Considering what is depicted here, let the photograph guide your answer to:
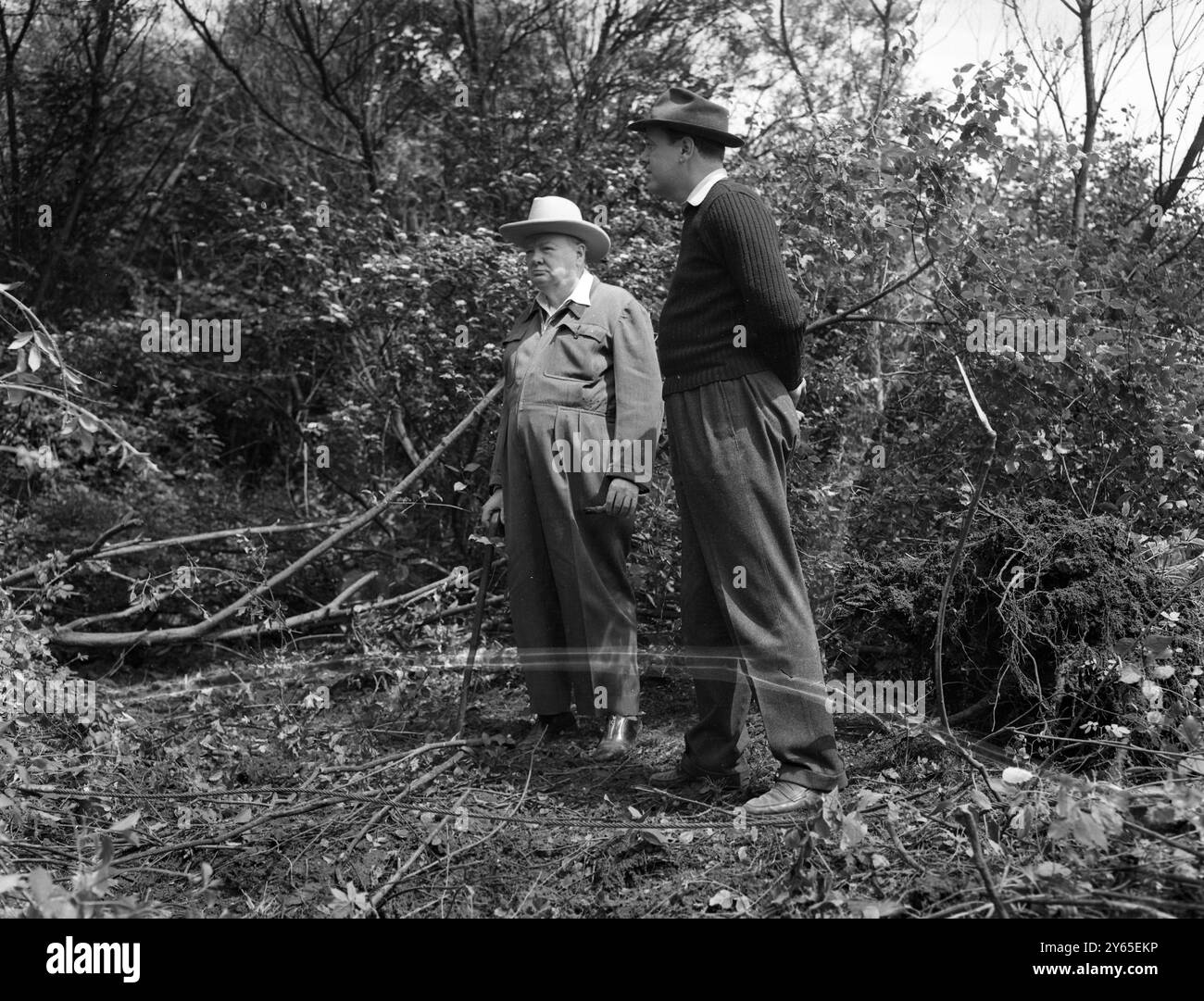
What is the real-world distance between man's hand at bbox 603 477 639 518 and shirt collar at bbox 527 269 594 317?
0.84 meters

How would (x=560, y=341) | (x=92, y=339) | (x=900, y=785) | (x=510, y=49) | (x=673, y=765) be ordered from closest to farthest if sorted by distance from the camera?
(x=900, y=785) → (x=673, y=765) → (x=560, y=341) → (x=92, y=339) → (x=510, y=49)

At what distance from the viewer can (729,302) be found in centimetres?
378

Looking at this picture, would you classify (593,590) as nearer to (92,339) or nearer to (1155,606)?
(1155,606)

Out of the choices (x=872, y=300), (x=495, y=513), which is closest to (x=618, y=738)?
(x=495, y=513)

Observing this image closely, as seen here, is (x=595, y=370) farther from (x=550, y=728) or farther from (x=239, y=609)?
(x=239, y=609)

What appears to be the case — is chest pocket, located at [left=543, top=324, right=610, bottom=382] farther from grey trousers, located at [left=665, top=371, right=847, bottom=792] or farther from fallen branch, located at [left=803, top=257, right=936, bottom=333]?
fallen branch, located at [left=803, top=257, right=936, bottom=333]

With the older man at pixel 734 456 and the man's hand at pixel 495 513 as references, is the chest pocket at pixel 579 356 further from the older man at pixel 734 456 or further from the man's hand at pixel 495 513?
the older man at pixel 734 456

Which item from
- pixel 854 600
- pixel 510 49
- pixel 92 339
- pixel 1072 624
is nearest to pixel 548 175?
pixel 510 49

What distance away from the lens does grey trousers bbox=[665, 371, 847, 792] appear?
3613mm

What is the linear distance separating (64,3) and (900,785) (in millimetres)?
8858

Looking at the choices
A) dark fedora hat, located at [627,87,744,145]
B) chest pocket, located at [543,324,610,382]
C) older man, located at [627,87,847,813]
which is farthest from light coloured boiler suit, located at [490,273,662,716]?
dark fedora hat, located at [627,87,744,145]

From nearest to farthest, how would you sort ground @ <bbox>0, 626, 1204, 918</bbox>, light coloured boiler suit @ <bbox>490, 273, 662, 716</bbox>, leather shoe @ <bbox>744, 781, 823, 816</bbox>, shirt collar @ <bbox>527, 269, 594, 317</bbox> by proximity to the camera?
ground @ <bbox>0, 626, 1204, 918</bbox> < leather shoe @ <bbox>744, 781, 823, 816</bbox> < light coloured boiler suit @ <bbox>490, 273, 662, 716</bbox> < shirt collar @ <bbox>527, 269, 594, 317</bbox>

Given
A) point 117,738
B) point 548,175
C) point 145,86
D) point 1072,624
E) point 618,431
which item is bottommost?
point 117,738

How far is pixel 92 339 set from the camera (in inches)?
358
